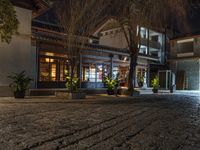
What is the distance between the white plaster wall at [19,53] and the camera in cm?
1511

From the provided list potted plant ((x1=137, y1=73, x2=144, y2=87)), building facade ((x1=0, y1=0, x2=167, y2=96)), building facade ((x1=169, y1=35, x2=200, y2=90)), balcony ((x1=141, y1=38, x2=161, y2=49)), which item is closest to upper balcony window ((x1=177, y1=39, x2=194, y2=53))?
building facade ((x1=169, y1=35, x2=200, y2=90))

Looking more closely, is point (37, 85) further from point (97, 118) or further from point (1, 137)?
point (1, 137)

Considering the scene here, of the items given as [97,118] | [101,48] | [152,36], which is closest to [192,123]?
[97,118]

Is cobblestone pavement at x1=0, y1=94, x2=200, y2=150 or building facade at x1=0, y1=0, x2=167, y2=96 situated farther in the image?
building facade at x1=0, y1=0, x2=167, y2=96

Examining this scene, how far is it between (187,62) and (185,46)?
2613 mm

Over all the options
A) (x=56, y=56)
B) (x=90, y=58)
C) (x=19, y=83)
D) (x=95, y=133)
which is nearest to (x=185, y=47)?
(x=90, y=58)

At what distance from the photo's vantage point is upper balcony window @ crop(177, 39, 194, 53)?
34272mm

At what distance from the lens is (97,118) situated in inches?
314

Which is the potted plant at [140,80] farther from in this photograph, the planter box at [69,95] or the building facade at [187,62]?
the planter box at [69,95]

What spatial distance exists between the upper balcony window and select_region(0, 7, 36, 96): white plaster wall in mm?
24072

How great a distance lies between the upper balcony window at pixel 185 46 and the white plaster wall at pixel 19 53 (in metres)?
24.1

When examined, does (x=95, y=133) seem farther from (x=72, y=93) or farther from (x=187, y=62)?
(x=187, y=62)

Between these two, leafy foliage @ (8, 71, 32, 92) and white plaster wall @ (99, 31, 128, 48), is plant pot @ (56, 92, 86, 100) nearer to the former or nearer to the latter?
leafy foliage @ (8, 71, 32, 92)

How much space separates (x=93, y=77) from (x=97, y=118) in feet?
56.8
